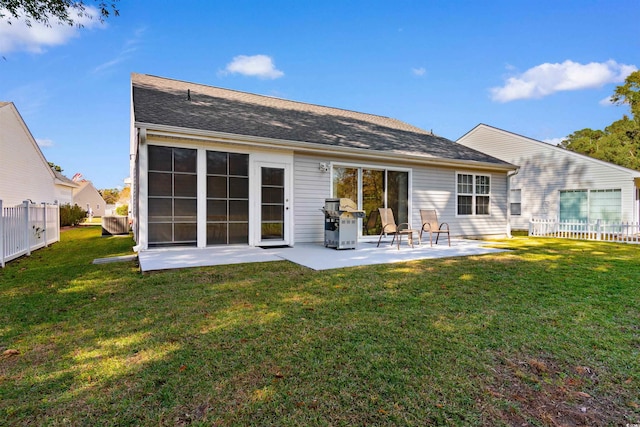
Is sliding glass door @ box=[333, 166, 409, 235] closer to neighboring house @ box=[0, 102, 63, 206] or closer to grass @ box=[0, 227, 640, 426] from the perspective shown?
grass @ box=[0, 227, 640, 426]

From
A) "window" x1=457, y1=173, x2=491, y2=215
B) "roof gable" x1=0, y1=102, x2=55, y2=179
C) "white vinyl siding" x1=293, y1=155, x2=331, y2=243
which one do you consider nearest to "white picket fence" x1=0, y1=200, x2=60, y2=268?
"white vinyl siding" x1=293, y1=155, x2=331, y2=243

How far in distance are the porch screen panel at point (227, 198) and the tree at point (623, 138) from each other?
22927mm

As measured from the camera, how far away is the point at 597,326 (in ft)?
9.04

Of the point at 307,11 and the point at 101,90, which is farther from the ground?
the point at 307,11

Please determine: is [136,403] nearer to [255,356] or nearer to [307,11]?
[255,356]

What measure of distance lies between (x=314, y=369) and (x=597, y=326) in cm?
257

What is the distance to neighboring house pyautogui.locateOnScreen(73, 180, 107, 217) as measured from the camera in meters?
40.2

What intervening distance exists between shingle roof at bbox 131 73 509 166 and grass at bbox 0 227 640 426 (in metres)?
4.17

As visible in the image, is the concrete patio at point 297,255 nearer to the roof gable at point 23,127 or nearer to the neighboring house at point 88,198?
the roof gable at point 23,127

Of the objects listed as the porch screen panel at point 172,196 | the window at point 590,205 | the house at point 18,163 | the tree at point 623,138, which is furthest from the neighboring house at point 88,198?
the tree at point 623,138

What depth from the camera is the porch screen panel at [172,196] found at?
6.40m

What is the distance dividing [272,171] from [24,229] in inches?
227

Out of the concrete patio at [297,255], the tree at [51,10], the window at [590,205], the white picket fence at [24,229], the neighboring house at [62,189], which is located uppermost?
the tree at [51,10]

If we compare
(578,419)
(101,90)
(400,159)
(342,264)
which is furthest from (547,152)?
(101,90)
